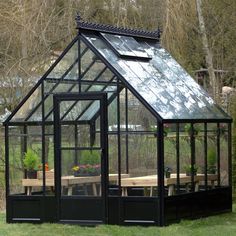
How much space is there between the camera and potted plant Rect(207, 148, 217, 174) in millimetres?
13344

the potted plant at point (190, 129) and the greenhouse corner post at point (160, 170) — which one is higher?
the potted plant at point (190, 129)

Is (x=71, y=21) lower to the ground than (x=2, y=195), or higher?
higher

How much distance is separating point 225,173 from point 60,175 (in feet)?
10.8

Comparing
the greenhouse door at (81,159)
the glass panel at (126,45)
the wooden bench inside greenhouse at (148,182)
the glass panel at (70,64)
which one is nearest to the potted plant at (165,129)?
the wooden bench inside greenhouse at (148,182)

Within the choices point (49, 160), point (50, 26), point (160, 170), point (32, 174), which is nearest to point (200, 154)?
point (160, 170)

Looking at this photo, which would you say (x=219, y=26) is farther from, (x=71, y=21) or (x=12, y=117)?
(x=12, y=117)

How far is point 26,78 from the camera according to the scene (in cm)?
1681

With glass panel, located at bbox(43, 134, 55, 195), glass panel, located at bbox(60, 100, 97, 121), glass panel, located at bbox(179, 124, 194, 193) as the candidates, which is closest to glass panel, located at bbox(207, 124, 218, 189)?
glass panel, located at bbox(179, 124, 194, 193)

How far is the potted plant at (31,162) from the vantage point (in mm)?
12727

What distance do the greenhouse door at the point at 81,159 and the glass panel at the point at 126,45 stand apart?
0.99 meters

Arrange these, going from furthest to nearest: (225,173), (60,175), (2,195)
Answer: (2,195) < (225,173) < (60,175)

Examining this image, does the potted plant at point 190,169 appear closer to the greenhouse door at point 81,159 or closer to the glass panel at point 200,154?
the glass panel at point 200,154

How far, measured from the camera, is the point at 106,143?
1215cm

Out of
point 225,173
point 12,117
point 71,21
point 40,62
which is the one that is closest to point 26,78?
point 40,62
